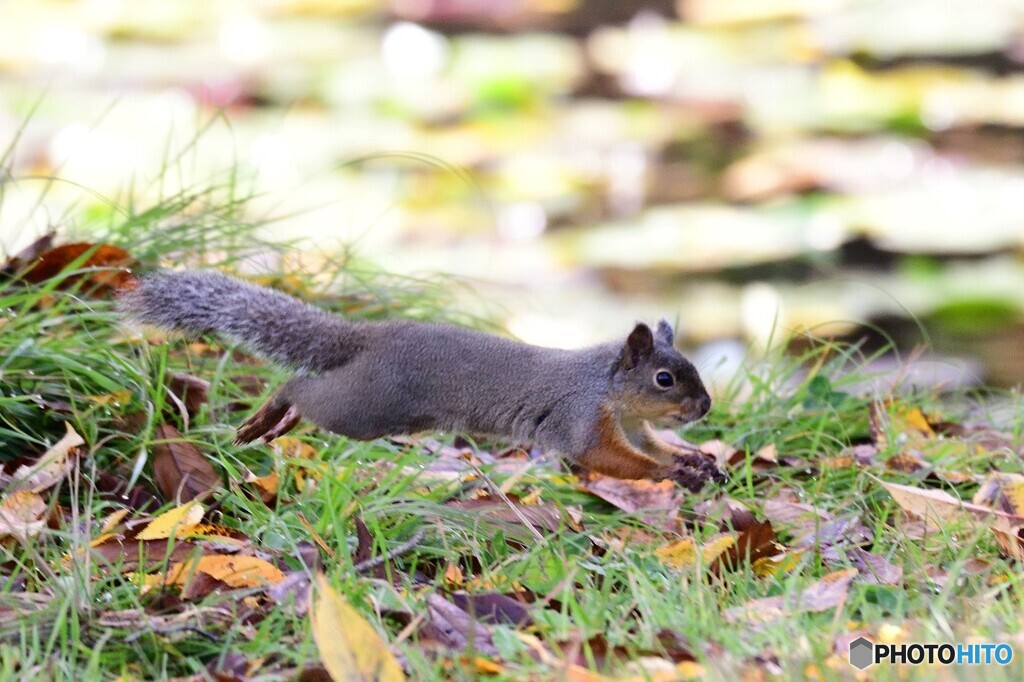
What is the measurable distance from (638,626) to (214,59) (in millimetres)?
5170

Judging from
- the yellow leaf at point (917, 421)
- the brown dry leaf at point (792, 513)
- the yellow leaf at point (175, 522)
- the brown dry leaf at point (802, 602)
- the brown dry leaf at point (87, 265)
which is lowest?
the yellow leaf at point (917, 421)

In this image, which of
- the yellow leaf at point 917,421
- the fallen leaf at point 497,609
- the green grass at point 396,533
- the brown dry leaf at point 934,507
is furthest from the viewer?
the yellow leaf at point 917,421

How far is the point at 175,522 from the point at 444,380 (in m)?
0.73

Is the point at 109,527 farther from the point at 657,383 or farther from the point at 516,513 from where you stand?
the point at 657,383

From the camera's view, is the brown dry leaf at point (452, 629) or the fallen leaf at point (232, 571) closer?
the brown dry leaf at point (452, 629)

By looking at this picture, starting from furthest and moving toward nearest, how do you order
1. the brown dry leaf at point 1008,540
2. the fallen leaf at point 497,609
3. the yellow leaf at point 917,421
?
the yellow leaf at point 917,421 < the brown dry leaf at point 1008,540 < the fallen leaf at point 497,609

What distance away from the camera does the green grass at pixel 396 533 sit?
1942 millimetres

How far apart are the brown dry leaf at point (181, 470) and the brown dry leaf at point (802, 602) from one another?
100 cm

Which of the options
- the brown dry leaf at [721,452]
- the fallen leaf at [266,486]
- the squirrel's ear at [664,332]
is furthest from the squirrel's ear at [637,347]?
the fallen leaf at [266,486]

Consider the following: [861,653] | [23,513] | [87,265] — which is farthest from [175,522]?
[861,653]

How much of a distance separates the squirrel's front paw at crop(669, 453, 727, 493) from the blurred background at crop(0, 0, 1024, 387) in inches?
80.5

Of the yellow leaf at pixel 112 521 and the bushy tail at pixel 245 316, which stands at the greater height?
the bushy tail at pixel 245 316

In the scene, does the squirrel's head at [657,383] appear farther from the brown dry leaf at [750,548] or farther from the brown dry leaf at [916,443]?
the brown dry leaf at [750,548]

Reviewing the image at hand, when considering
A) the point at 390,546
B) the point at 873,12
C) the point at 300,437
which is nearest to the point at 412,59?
the point at 873,12
